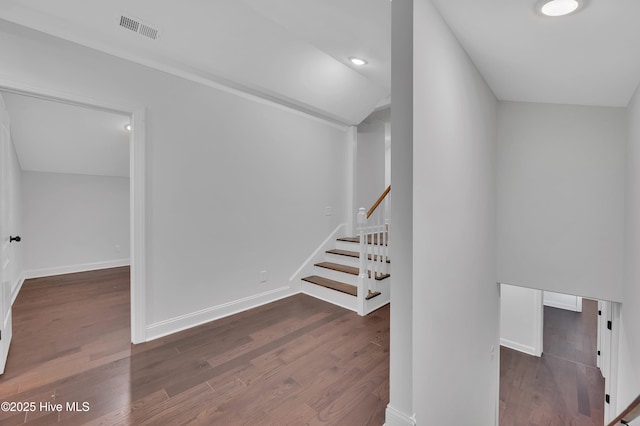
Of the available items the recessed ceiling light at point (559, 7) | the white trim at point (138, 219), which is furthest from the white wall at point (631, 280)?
the white trim at point (138, 219)

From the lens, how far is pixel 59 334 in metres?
2.72

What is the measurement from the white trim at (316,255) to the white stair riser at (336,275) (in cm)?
12

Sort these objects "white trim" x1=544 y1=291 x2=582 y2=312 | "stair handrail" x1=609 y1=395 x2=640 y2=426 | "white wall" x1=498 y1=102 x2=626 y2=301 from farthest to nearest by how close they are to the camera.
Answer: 1. "white trim" x1=544 y1=291 x2=582 y2=312
2. "white wall" x1=498 y1=102 x2=626 y2=301
3. "stair handrail" x1=609 y1=395 x2=640 y2=426

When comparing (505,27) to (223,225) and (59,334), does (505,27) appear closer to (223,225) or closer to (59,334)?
(223,225)

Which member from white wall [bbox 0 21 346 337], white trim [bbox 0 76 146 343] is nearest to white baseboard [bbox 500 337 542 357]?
white wall [bbox 0 21 346 337]

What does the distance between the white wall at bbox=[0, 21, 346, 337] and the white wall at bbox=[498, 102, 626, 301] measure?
2.45 m

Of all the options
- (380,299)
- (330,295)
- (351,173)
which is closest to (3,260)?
(330,295)

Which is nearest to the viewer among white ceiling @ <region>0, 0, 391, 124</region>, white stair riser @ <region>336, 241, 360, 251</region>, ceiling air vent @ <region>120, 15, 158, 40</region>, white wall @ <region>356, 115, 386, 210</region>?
white ceiling @ <region>0, 0, 391, 124</region>

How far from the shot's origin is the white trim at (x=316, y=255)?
4027 millimetres

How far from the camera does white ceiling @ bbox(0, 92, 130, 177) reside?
362 cm

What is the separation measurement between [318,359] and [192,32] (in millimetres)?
2982

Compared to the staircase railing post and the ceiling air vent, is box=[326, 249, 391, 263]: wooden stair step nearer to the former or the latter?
the staircase railing post

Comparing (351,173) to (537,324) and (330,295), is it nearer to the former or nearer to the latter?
(330,295)

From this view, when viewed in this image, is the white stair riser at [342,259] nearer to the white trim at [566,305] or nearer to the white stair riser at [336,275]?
the white stair riser at [336,275]
